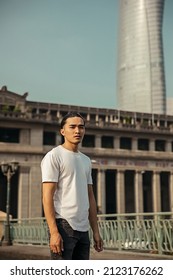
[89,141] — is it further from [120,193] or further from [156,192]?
[156,192]

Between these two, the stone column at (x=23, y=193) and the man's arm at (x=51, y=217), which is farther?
the stone column at (x=23, y=193)

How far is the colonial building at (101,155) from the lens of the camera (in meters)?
33.8

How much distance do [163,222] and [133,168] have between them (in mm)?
30019

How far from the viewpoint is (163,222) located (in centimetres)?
864

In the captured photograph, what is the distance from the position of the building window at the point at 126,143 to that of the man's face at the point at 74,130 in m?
35.5

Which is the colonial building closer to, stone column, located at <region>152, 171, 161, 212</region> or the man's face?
stone column, located at <region>152, 171, 161, 212</region>

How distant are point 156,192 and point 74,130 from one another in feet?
120

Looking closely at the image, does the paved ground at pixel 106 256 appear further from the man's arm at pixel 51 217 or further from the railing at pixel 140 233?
the man's arm at pixel 51 217

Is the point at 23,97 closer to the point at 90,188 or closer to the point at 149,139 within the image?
Answer: the point at 149,139

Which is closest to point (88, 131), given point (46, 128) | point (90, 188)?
point (46, 128)

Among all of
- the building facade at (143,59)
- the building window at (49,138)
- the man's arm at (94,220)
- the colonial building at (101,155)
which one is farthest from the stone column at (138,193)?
the building facade at (143,59)

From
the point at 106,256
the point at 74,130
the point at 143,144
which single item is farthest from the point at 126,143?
the point at 74,130

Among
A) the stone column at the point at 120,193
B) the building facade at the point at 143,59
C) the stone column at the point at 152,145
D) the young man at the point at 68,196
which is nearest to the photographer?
the young man at the point at 68,196

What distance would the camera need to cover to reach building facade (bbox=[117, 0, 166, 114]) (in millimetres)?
82250
